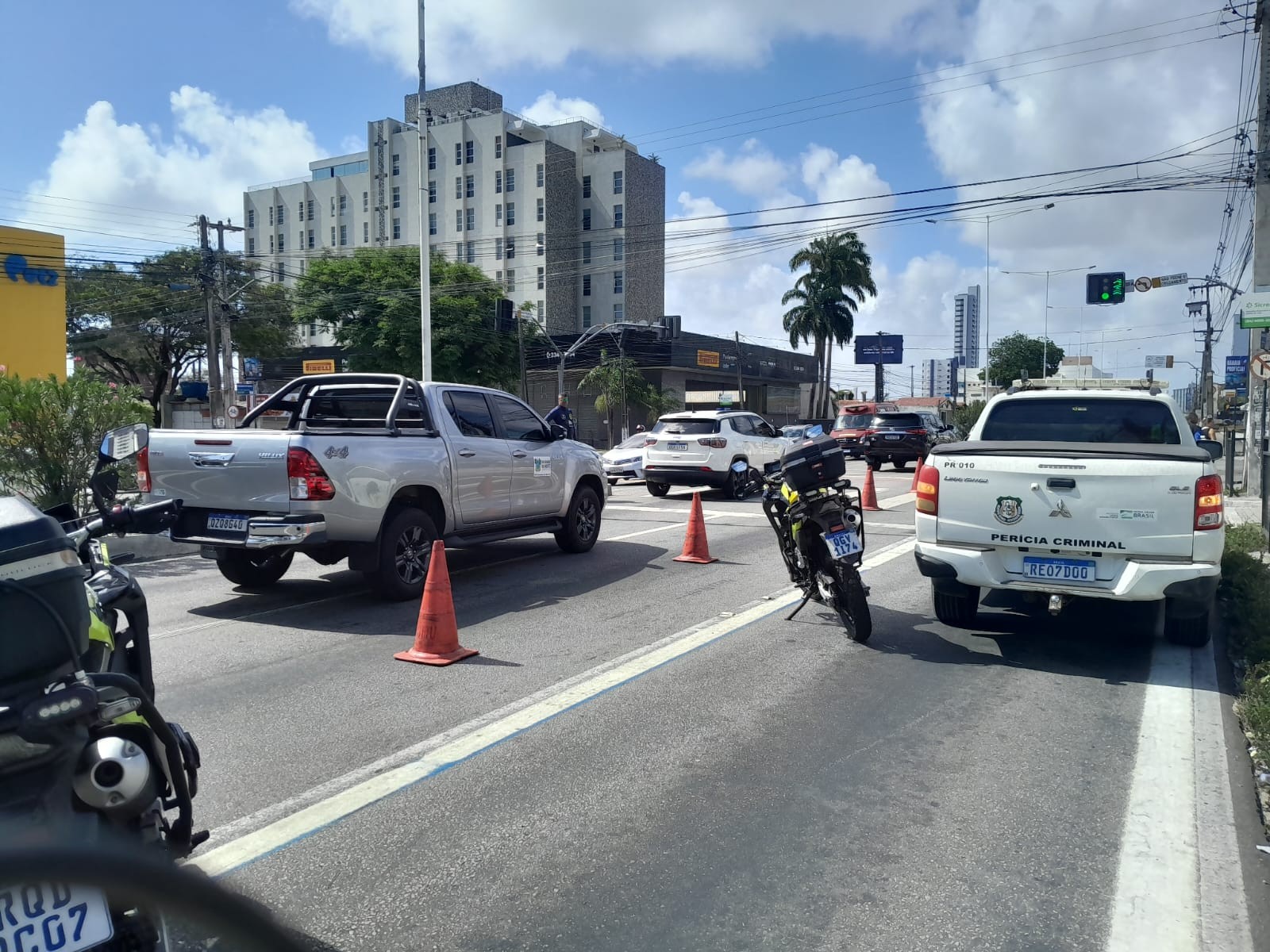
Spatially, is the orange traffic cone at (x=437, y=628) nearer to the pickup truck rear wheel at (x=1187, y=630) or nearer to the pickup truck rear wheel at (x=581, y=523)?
the pickup truck rear wheel at (x=581, y=523)

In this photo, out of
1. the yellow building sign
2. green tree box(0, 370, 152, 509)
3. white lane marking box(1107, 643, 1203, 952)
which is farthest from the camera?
the yellow building sign

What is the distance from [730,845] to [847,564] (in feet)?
11.5

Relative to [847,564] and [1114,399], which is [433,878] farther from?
[1114,399]

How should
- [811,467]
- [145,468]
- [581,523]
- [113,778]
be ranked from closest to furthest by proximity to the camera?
[113,778] < [811,467] < [145,468] < [581,523]

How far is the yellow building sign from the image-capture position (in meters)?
25.7

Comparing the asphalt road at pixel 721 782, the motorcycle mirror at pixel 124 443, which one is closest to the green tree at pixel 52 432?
the asphalt road at pixel 721 782

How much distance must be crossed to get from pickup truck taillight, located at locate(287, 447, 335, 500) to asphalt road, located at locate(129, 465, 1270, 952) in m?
1.04

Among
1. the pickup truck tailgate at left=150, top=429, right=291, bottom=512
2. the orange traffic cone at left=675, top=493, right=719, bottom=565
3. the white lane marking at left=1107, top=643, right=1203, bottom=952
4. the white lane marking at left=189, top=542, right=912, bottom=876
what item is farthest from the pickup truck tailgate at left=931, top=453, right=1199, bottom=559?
the pickup truck tailgate at left=150, top=429, right=291, bottom=512

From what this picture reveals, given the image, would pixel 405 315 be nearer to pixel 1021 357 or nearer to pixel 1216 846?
pixel 1216 846

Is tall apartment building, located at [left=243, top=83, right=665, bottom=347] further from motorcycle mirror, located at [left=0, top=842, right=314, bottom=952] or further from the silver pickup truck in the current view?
motorcycle mirror, located at [left=0, top=842, right=314, bottom=952]

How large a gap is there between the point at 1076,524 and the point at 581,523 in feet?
20.3

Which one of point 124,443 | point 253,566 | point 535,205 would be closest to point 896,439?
point 253,566

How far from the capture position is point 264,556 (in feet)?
28.6

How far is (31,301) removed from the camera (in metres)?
26.2
